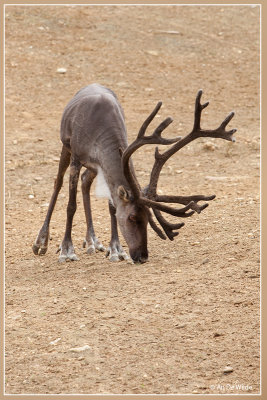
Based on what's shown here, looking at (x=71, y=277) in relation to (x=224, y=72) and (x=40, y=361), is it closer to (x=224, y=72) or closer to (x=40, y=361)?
(x=40, y=361)

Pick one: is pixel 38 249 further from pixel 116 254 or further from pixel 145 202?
pixel 145 202

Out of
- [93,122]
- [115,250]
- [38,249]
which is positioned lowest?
[38,249]

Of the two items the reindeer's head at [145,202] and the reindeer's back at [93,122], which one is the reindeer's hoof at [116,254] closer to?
the reindeer's head at [145,202]

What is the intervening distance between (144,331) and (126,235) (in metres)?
1.45

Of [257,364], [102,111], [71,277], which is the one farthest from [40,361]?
[102,111]

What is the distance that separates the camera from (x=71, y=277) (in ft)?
25.8

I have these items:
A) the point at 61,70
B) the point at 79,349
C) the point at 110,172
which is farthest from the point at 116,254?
the point at 61,70

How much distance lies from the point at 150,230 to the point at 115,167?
2.00m

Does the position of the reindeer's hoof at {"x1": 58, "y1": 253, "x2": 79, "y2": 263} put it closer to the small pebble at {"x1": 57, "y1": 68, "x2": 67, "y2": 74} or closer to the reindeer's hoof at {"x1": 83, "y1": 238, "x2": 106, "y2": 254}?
the reindeer's hoof at {"x1": 83, "y1": 238, "x2": 106, "y2": 254}

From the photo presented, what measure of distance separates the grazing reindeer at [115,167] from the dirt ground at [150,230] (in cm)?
30

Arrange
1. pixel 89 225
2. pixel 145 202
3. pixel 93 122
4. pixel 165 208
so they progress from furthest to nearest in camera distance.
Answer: pixel 89 225, pixel 93 122, pixel 145 202, pixel 165 208

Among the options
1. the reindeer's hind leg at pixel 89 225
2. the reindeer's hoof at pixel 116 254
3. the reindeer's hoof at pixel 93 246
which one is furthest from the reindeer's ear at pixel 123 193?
the reindeer's hoof at pixel 93 246

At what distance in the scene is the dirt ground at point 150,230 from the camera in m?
5.68

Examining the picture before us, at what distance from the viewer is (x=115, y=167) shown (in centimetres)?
775
